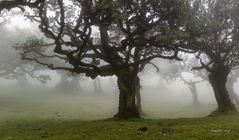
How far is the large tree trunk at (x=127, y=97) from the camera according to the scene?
108 feet

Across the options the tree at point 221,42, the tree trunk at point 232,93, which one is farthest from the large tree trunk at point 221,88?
the tree trunk at point 232,93

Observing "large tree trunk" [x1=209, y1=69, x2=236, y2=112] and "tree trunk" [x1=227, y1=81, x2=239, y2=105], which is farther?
"tree trunk" [x1=227, y1=81, x2=239, y2=105]

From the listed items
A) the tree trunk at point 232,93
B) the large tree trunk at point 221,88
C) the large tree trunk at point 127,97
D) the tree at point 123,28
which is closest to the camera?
the tree at point 123,28

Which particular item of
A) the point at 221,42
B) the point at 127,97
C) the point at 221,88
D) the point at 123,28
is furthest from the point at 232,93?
the point at 123,28

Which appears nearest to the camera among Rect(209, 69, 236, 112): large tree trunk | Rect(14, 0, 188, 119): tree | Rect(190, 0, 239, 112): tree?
Rect(14, 0, 188, 119): tree

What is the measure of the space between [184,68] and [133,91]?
2177 inches

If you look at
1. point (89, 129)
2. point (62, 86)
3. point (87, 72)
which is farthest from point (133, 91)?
point (62, 86)

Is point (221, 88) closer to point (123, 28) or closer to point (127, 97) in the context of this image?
point (127, 97)

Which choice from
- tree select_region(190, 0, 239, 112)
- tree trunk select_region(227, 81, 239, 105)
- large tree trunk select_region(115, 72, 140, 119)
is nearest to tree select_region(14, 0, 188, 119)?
large tree trunk select_region(115, 72, 140, 119)

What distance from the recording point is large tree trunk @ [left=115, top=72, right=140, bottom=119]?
1291 inches

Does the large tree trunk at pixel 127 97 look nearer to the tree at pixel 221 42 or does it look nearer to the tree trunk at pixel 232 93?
the tree at pixel 221 42

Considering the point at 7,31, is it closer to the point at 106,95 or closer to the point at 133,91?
the point at 106,95

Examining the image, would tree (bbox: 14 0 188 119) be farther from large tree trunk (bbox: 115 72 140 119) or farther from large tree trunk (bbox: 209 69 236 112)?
large tree trunk (bbox: 209 69 236 112)

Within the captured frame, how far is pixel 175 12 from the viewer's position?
2830 cm
